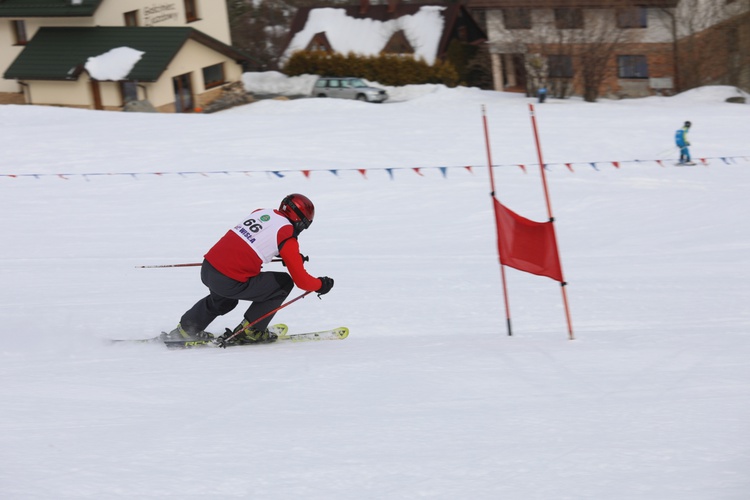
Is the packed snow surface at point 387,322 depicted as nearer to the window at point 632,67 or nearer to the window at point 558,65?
the window at point 558,65

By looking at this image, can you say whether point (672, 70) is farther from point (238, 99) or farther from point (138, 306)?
point (138, 306)

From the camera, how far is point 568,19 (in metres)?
34.5

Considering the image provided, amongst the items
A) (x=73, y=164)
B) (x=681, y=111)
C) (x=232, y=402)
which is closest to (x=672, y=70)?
(x=681, y=111)

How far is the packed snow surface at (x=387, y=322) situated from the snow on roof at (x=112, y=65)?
1016 cm

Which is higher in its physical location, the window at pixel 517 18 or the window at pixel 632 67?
the window at pixel 517 18

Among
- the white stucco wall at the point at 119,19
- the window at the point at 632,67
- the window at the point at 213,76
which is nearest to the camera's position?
the white stucco wall at the point at 119,19

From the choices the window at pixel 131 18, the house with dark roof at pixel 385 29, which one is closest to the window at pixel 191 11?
the window at pixel 131 18

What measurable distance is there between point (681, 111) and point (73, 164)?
1550 centimetres

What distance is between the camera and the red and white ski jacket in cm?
715

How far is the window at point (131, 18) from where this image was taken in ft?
112

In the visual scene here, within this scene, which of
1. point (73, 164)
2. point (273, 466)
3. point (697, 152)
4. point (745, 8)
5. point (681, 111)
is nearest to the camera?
point (273, 466)

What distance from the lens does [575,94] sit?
34.7m

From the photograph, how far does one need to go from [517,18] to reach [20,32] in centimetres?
1875

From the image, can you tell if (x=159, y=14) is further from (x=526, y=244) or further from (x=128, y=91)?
(x=526, y=244)
